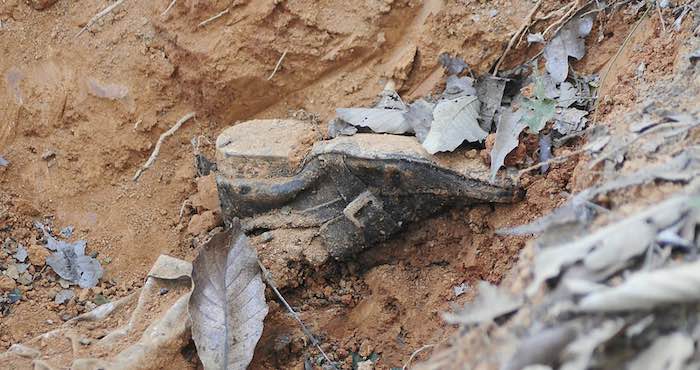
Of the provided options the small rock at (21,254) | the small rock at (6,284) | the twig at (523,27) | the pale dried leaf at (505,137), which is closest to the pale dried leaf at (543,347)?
the pale dried leaf at (505,137)

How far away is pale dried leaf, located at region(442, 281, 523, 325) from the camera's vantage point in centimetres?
160

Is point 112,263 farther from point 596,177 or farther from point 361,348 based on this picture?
point 596,177

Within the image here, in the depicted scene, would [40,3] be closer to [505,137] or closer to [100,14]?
[100,14]

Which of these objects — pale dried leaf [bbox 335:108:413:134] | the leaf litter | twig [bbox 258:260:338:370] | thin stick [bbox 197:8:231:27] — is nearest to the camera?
twig [bbox 258:260:338:370]

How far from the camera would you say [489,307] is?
163 centimetres

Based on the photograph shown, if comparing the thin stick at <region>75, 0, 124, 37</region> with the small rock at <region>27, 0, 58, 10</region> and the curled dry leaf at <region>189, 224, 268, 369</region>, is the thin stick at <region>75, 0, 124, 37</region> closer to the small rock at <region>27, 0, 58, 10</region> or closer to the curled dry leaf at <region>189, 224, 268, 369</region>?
the small rock at <region>27, 0, 58, 10</region>

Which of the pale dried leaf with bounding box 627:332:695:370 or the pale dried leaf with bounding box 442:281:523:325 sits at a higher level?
the pale dried leaf with bounding box 627:332:695:370

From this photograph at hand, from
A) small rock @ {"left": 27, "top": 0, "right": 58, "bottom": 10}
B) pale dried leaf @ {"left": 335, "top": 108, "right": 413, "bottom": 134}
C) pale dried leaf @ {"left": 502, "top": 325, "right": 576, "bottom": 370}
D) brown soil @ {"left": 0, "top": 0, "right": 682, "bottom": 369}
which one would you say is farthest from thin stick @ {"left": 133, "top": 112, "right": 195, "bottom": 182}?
pale dried leaf @ {"left": 502, "top": 325, "right": 576, "bottom": 370}

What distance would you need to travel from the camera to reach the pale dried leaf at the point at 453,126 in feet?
8.99

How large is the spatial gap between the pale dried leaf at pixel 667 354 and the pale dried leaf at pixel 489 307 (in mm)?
283

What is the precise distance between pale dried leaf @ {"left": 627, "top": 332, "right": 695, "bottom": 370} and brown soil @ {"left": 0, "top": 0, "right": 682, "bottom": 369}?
1.50m

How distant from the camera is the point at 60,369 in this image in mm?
2627

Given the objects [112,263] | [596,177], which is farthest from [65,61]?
[596,177]

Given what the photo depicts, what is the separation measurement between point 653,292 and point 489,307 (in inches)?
14.5
